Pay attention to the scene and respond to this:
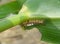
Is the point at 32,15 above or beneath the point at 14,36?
above

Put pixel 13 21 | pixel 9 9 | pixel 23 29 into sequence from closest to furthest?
pixel 13 21 < pixel 23 29 < pixel 9 9

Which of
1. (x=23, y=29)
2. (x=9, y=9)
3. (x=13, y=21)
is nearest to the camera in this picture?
(x=13, y=21)

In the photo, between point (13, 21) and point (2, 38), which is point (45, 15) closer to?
point (13, 21)

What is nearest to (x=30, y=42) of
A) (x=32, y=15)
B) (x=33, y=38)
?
(x=33, y=38)

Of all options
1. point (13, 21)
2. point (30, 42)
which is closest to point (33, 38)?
point (30, 42)

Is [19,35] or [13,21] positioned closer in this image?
[13,21]

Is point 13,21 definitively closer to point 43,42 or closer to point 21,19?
point 21,19
